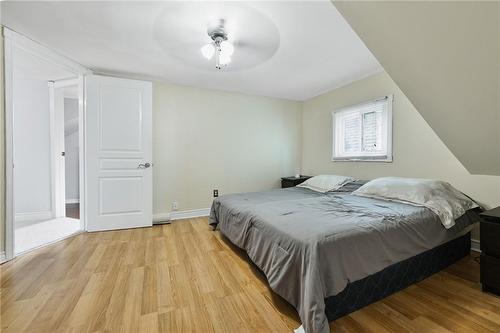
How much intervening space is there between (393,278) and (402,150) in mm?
1821

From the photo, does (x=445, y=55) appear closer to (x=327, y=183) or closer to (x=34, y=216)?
(x=327, y=183)

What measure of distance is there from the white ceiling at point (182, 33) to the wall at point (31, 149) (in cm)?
147

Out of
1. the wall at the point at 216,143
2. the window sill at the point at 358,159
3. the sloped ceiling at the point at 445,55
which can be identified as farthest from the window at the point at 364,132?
the sloped ceiling at the point at 445,55

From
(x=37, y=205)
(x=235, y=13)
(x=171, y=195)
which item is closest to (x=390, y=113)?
(x=235, y=13)

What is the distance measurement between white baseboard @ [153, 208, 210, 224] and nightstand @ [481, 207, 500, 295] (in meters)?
3.34

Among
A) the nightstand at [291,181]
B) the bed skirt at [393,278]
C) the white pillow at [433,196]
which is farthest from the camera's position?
the nightstand at [291,181]

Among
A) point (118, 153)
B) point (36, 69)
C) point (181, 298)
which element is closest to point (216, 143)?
point (118, 153)

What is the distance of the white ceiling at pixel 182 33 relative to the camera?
175 cm

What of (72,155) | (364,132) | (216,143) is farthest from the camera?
(72,155)

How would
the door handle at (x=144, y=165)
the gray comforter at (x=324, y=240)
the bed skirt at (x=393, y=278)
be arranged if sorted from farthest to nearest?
the door handle at (x=144, y=165)
the bed skirt at (x=393, y=278)
the gray comforter at (x=324, y=240)

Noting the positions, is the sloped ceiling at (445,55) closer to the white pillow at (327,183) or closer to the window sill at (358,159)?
the window sill at (358,159)

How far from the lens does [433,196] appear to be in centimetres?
203

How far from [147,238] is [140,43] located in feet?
7.58

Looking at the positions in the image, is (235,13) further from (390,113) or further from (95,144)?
(95,144)
